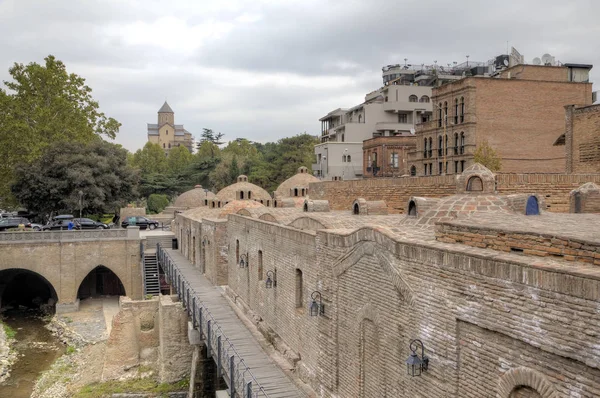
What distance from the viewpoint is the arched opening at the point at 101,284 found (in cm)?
3678

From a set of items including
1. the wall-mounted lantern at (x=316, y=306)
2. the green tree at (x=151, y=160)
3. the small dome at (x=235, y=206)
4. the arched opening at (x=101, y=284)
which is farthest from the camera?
the green tree at (x=151, y=160)

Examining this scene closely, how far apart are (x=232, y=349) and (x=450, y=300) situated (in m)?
9.24

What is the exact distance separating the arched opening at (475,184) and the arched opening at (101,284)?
98.2 ft

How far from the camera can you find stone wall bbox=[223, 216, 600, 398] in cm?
567

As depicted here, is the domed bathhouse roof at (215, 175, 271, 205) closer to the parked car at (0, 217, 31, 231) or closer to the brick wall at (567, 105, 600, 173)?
the parked car at (0, 217, 31, 231)

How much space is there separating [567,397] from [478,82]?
26.5 m

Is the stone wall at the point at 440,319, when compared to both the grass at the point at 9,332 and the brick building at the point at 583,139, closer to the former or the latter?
the brick building at the point at 583,139

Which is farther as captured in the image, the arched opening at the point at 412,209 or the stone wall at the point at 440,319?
the arched opening at the point at 412,209

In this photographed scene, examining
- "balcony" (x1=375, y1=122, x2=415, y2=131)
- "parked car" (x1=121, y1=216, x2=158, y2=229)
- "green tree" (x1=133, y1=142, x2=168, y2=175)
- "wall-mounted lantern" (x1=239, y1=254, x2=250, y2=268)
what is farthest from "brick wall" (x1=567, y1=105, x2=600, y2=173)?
"green tree" (x1=133, y1=142, x2=168, y2=175)

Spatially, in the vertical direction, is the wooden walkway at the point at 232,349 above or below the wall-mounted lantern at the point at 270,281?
below

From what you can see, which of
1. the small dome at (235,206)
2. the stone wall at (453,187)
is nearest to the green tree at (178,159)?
the small dome at (235,206)

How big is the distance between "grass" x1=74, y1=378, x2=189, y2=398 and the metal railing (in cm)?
308

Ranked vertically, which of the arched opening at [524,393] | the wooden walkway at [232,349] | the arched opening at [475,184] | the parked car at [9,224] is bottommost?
the wooden walkway at [232,349]

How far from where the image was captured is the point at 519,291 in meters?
6.23
